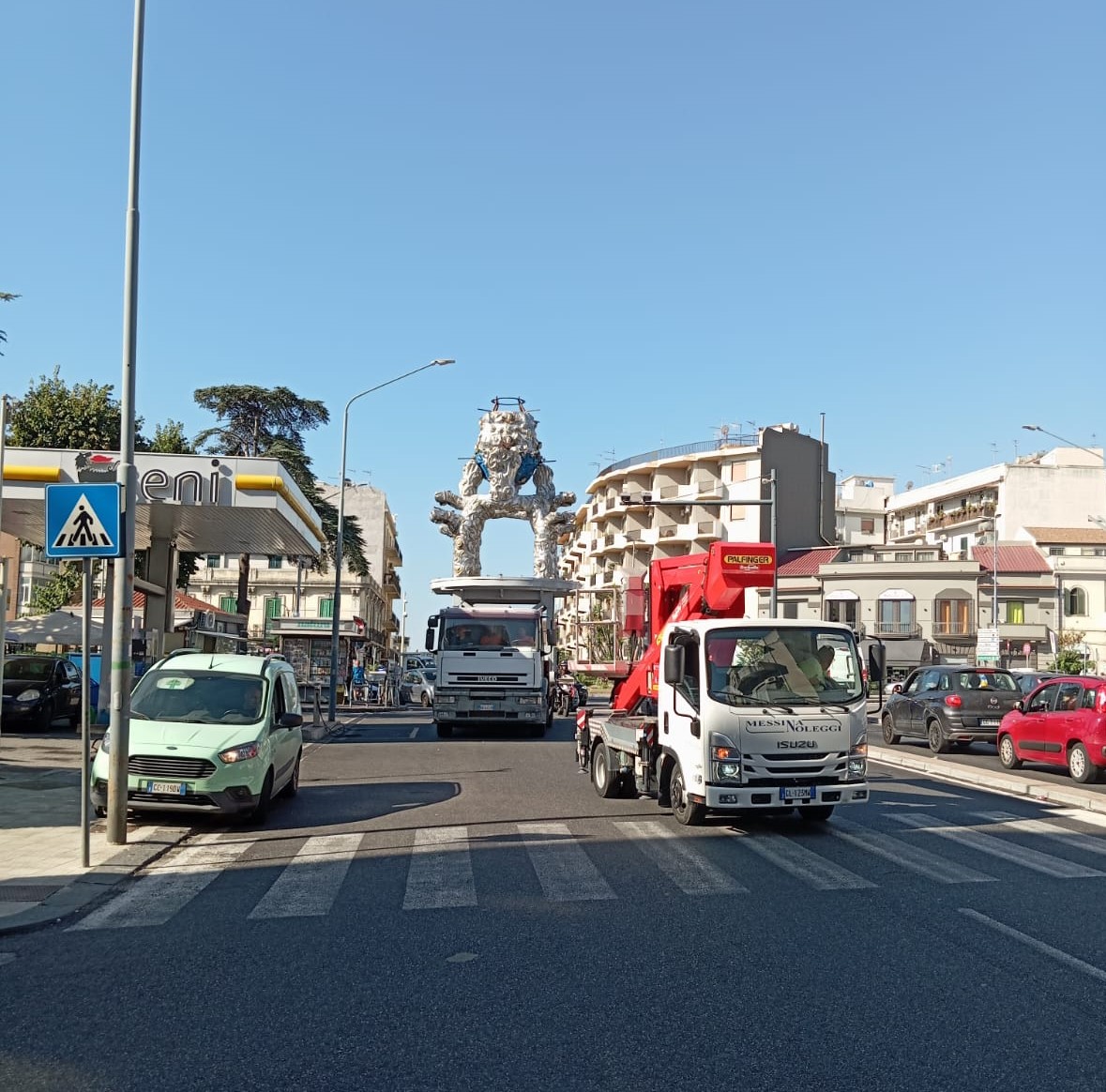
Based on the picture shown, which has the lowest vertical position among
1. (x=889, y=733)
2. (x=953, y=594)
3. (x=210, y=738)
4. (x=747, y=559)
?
(x=889, y=733)

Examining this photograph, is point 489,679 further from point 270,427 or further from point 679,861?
point 270,427

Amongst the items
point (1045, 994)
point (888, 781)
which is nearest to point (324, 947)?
point (1045, 994)

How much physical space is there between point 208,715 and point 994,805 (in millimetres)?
9882

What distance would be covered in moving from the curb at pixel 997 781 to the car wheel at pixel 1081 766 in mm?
551

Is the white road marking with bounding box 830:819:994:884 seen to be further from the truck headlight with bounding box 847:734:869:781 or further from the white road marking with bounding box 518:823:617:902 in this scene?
the white road marking with bounding box 518:823:617:902

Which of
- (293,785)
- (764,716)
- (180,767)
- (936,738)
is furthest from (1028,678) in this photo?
(180,767)

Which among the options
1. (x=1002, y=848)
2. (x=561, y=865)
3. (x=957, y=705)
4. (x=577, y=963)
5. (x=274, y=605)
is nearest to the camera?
(x=577, y=963)

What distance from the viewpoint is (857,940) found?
24.2 ft

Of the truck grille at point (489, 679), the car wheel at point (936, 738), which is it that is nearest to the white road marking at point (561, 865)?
the truck grille at point (489, 679)

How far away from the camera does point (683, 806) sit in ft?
40.3

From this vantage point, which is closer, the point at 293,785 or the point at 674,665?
the point at 674,665

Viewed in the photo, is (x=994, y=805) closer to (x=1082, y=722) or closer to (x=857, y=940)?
(x=1082, y=722)

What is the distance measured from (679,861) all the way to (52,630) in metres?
25.0

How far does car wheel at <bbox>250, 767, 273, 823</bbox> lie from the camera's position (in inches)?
487
